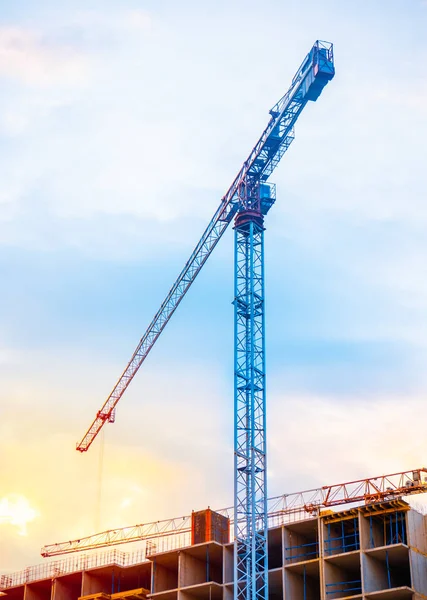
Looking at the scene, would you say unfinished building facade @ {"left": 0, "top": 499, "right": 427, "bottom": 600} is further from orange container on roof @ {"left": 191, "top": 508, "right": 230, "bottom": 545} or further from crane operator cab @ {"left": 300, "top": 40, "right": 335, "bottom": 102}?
crane operator cab @ {"left": 300, "top": 40, "right": 335, "bottom": 102}

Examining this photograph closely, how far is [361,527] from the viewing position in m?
103

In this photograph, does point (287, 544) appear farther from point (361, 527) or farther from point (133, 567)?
point (133, 567)

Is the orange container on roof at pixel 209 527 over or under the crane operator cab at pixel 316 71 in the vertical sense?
under

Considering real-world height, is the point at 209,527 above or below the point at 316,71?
below

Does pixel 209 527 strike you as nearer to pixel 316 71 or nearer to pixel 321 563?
pixel 321 563

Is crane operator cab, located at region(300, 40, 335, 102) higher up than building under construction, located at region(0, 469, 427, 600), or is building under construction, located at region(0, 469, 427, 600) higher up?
crane operator cab, located at region(300, 40, 335, 102)

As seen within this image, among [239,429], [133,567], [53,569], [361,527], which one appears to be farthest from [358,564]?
[53,569]

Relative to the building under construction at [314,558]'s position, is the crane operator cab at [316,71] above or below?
above

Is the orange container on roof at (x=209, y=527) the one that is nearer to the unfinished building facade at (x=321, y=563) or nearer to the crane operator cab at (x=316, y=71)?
the unfinished building facade at (x=321, y=563)

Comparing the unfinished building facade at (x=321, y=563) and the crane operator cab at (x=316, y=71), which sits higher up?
the crane operator cab at (x=316, y=71)

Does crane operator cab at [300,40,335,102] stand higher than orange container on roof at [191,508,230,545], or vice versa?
crane operator cab at [300,40,335,102]

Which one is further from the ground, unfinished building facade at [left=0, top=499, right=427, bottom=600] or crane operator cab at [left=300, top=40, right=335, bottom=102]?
crane operator cab at [left=300, top=40, right=335, bottom=102]

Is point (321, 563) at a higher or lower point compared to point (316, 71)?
lower

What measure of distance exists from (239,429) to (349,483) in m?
10.6
